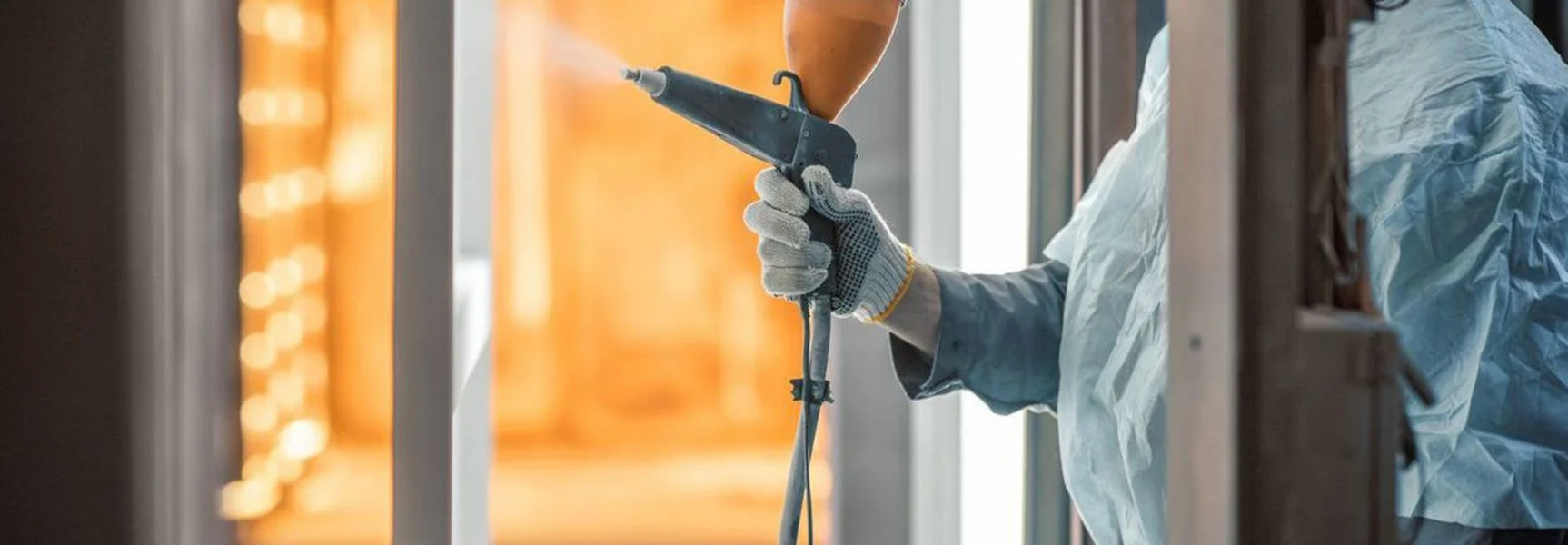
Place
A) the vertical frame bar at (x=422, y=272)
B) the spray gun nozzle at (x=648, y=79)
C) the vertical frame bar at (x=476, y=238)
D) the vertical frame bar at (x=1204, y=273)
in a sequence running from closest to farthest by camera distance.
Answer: the vertical frame bar at (x=1204, y=273) → the vertical frame bar at (x=422, y=272) → the spray gun nozzle at (x=648, y=79) → the vertical frame bar at (x=476, y=238)

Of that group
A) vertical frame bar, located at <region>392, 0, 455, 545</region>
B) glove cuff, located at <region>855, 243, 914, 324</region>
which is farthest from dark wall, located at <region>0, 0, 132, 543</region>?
glove cuff, located at <region>855, 243, 914, 324</region>

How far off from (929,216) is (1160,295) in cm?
107

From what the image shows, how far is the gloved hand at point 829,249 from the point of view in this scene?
3.64ft

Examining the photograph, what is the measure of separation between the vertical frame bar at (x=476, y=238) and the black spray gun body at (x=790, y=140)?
80cm

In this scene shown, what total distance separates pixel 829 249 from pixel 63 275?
2.77 feet

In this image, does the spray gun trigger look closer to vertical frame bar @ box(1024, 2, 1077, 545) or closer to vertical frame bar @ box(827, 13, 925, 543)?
vertical frame bar @ box(1024, 2, 1077, 545)

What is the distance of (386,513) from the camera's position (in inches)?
25.2

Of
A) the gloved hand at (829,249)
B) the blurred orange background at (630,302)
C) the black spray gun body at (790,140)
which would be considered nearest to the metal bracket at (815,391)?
the black spray gun body at (790,140)

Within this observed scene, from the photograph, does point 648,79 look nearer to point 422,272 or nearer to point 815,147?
point 815,147

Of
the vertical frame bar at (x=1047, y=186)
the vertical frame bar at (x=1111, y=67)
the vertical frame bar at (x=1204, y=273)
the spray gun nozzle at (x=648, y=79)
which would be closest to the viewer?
the vertical frame bar at (x=1204, y=273)

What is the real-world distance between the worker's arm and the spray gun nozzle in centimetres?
19

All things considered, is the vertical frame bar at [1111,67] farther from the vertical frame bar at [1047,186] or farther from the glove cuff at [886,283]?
the glove cuff at [886,283]

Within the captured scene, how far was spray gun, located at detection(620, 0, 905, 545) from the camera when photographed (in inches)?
41.3

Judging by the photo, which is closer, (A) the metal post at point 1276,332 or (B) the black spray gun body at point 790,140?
(A) the metal post at point 1276,332
